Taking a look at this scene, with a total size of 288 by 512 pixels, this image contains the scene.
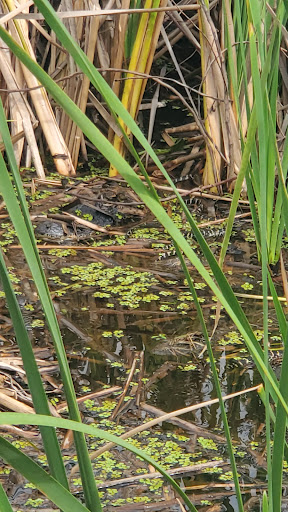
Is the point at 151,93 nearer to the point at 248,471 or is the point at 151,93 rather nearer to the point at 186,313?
the point at 186,313

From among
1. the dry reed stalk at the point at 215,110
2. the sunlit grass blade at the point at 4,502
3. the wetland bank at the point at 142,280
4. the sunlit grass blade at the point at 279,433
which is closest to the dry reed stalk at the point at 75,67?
the wetland bank at the point at 142,280

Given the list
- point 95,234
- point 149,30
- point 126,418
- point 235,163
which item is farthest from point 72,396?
point 149,30

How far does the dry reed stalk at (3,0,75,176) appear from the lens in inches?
107

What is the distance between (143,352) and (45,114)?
1309mm

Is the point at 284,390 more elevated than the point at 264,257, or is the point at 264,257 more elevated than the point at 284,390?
the point at 264,257

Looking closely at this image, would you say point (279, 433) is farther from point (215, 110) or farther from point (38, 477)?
point (215, 110)

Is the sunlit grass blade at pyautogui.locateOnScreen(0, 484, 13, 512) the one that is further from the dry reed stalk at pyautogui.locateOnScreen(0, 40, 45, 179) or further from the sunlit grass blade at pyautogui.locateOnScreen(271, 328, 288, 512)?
the dry reed stalk at pyautogui.locateOnScreen(0, 40, 45, 179)

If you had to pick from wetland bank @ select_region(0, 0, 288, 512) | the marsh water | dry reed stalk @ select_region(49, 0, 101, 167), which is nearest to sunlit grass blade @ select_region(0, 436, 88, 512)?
wetland bank @ select_region(0, 0, 288, 512)

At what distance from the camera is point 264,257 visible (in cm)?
82

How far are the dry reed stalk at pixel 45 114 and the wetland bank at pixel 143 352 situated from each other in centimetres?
16

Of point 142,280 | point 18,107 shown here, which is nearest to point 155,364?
point 142,280

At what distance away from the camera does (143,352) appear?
189cm

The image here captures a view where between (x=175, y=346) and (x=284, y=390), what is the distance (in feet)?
3.71

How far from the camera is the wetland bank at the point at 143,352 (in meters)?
1.44
